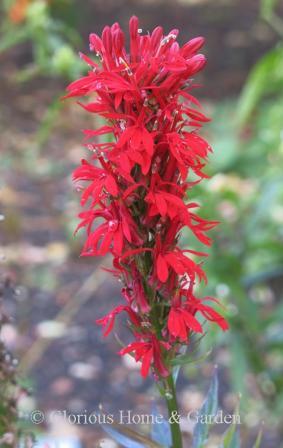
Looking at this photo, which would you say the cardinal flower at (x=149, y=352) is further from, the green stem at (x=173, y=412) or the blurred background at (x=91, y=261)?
the blurred background at (x=91, y=261)

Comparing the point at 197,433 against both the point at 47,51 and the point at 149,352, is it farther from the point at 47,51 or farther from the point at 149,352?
the point at 47,51

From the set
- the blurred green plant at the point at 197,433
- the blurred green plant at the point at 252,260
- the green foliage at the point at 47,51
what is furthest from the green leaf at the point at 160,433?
the green foliage at the point at 47,51

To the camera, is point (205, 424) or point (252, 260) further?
point (252, 260)

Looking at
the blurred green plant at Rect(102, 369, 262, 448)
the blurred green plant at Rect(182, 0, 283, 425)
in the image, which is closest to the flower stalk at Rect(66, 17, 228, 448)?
the blurred green plant at Rect(102, 369, 262, 448)

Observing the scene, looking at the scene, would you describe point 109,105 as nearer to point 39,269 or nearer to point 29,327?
point 29,327

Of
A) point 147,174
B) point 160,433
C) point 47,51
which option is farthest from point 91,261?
point 147,174

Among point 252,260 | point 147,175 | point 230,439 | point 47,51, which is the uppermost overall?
point 47,51
